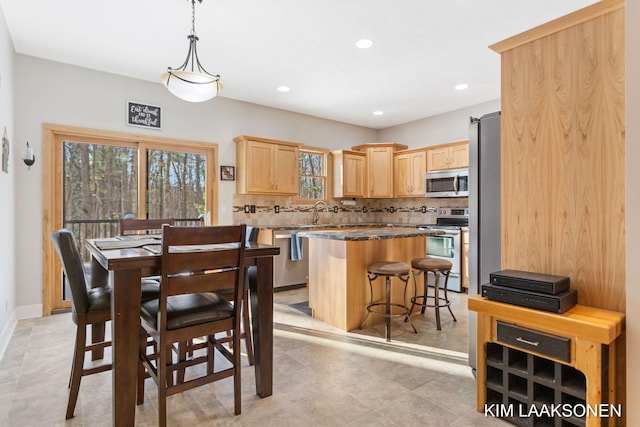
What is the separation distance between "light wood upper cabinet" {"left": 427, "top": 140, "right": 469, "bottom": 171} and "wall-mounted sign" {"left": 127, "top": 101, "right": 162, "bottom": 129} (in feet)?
13.2

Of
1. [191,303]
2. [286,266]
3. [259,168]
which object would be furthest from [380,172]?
[191,303]

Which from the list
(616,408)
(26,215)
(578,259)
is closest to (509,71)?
(578,259)

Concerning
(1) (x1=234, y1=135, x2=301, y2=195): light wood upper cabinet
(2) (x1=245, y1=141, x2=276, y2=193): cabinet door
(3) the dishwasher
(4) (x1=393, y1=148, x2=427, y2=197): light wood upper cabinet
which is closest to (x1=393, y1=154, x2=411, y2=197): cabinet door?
(4) (x1=393, y1=148, x2=427, y2=197): light wood upper cabinet

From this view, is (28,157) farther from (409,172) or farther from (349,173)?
(409,172)

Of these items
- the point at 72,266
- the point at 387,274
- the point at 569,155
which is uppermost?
the point at 569,155

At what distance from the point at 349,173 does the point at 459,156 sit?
1.83m

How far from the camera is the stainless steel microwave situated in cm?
509

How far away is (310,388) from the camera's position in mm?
2221

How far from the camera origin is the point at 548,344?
64.5 inches

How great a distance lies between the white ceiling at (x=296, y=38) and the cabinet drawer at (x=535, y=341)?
2419mm

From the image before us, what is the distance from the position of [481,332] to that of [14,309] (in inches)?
167

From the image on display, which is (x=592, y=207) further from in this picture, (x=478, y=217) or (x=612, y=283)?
(x=478, y=217)

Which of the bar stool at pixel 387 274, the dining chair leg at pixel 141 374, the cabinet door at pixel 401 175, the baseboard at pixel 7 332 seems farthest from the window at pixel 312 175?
the dining chair leg at pixel 141 374

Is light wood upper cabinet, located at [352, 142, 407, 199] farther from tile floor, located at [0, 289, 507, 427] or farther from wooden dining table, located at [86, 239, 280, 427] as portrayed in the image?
wooden dining table, located at [86, 239, 280, 427]
